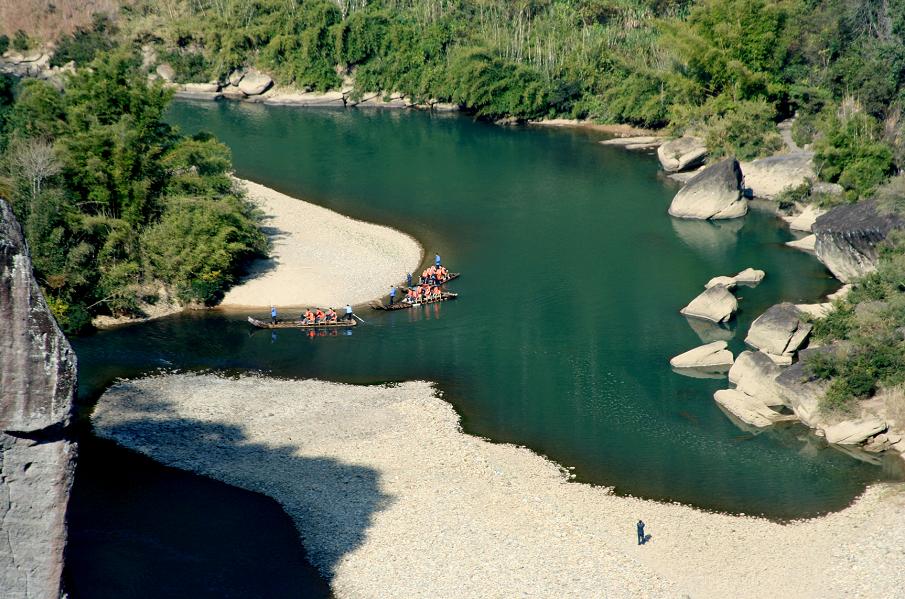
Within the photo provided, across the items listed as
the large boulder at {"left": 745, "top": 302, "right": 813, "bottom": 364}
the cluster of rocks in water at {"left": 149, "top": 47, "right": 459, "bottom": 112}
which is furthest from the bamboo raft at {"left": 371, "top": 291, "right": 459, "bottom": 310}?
the cluster of rocks in water at {"left": 149, "top": 47, "right": 459, "bottom": 112}

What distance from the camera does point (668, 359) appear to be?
52.6 metres

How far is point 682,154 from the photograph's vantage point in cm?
8631

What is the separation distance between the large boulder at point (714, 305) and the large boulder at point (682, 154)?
30.1 metres

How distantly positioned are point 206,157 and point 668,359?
30.9 metres

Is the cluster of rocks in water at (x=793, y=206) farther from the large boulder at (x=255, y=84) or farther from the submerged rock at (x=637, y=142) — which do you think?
the large boulder at (x=255, y=84)

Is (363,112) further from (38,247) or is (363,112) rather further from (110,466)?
(110,466)

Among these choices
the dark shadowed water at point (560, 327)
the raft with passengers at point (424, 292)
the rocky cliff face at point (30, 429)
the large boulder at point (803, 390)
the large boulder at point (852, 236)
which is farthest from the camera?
the raft with passengers at point (424, 292)

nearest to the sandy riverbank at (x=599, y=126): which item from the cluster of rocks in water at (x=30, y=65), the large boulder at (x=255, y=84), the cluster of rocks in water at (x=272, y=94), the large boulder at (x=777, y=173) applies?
the cluster of rocks in water at (x=272, y=94)

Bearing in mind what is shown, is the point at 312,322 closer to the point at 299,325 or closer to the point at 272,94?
the point at 299,325

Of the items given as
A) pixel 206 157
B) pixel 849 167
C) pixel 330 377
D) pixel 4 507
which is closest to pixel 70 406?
pixel 4 507

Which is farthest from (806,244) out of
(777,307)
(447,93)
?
(447,93)

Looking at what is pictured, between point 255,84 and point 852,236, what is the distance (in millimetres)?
76830

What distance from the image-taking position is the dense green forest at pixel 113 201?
184ft

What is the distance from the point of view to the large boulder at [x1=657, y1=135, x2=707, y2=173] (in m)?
85.9
